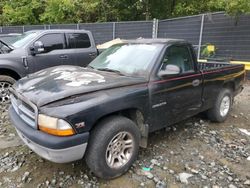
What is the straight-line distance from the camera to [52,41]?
23.0 ft

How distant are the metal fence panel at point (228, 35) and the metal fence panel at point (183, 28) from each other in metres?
0.49

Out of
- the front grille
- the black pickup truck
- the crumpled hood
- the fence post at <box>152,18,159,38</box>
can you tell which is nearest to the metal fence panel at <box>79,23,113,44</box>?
the fence post at <box>152,18,159,38</box>

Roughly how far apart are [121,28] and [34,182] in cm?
1231

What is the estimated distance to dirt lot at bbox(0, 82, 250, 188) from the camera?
325 centimetres

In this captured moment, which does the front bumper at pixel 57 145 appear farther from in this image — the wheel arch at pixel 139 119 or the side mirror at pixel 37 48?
the side mirror at pixel 37 48

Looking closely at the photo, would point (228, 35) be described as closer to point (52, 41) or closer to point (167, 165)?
point (52, 41)

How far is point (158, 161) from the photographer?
374 centimetres

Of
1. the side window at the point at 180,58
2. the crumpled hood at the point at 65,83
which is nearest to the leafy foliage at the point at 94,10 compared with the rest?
the side window at the point at 180,58

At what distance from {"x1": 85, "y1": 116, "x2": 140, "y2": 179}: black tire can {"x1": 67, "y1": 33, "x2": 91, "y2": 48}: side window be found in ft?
15.5

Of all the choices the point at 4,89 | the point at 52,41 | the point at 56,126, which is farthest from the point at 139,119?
the point at 52,41

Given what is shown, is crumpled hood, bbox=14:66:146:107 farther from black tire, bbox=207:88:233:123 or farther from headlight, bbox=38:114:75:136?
black tire, bbox=207:88:233:123

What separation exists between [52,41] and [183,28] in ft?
22.2

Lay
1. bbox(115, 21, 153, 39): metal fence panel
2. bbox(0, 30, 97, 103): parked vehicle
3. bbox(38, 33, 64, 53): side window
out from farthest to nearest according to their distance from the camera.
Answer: bbox(115, 21, 153, 39): metal fence panel < bbox(38, 33, 64, 53): side window < bbox(0, 30, 97, 103): parked vehicle

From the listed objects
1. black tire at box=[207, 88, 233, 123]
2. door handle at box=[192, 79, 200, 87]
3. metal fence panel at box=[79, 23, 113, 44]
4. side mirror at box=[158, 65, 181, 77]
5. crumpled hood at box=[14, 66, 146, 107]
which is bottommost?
black tire at box=[207, 88, 233, 123]
